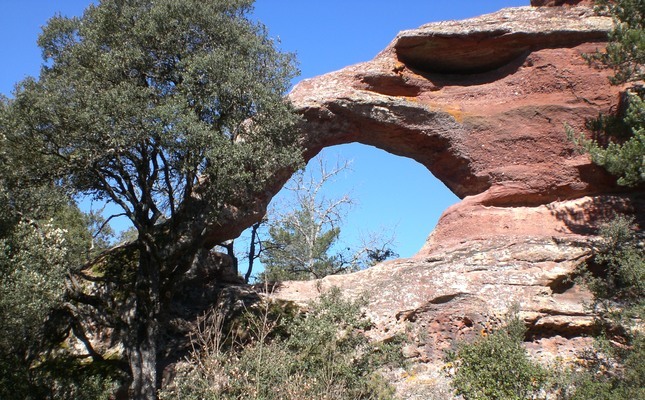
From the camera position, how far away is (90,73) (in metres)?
13.6

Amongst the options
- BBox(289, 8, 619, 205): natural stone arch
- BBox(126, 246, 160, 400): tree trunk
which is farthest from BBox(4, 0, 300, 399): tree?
BBox(289, 8, 619, 205): natural stone arch

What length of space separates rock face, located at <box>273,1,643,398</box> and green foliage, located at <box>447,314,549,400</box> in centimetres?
232

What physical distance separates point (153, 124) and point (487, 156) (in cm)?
863

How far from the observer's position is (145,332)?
45.1 ft

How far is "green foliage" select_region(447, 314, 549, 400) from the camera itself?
409 inches

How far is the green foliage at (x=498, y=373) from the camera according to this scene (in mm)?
10383

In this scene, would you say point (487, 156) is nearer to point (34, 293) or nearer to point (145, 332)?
point (145, 332)

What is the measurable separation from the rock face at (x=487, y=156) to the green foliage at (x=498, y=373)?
2320 millimetres

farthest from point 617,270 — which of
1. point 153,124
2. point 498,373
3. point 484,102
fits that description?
point 153,124

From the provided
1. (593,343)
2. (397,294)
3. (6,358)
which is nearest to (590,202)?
(593,343)

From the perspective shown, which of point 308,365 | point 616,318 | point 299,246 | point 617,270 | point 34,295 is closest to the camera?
point 34,295

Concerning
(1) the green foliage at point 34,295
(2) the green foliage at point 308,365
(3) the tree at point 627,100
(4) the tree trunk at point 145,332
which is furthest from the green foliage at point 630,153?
(1) the green foliage at point 34,295

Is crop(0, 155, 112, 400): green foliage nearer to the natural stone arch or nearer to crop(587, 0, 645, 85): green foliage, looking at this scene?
the natural stone arch

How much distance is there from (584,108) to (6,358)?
14.3 metres
